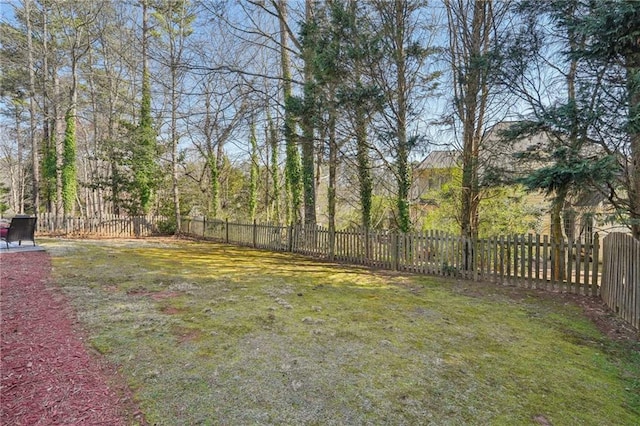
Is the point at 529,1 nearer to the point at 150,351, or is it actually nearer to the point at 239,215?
the point at 150,351

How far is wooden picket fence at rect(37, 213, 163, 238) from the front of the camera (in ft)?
49.8

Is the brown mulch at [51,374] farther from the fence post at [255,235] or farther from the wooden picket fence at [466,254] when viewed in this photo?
the fence post at [255,235]

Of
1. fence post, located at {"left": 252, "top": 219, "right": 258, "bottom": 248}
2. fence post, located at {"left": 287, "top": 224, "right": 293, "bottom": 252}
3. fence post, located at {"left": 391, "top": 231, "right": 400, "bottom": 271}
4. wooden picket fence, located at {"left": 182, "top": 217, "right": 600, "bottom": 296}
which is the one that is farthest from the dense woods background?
fence post, located at {"left": 252, "top": 219, "right": 258, "bottom": 248}

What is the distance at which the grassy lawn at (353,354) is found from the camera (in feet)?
8.20

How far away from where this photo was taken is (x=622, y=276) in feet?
15.1

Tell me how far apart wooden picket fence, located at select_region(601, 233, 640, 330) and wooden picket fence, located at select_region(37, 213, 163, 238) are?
1744 centimetres

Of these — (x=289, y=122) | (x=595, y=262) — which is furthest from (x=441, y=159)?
(x=595, y=262)

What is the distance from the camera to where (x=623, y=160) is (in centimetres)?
556

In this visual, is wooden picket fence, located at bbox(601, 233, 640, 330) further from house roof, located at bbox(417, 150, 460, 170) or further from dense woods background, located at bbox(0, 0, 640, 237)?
house roof, located at bbox(417, 150, 460, 170)

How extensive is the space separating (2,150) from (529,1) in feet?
123

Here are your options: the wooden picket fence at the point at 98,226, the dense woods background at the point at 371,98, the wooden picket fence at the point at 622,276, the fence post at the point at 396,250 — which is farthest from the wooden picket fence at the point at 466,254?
the wooden picket fence at the point at 98,226

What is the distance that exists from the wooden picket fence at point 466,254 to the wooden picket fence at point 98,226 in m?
8.55

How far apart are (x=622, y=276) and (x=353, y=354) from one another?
408 centimetres

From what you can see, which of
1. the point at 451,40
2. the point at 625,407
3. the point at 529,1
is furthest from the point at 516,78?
the point at 625,407
